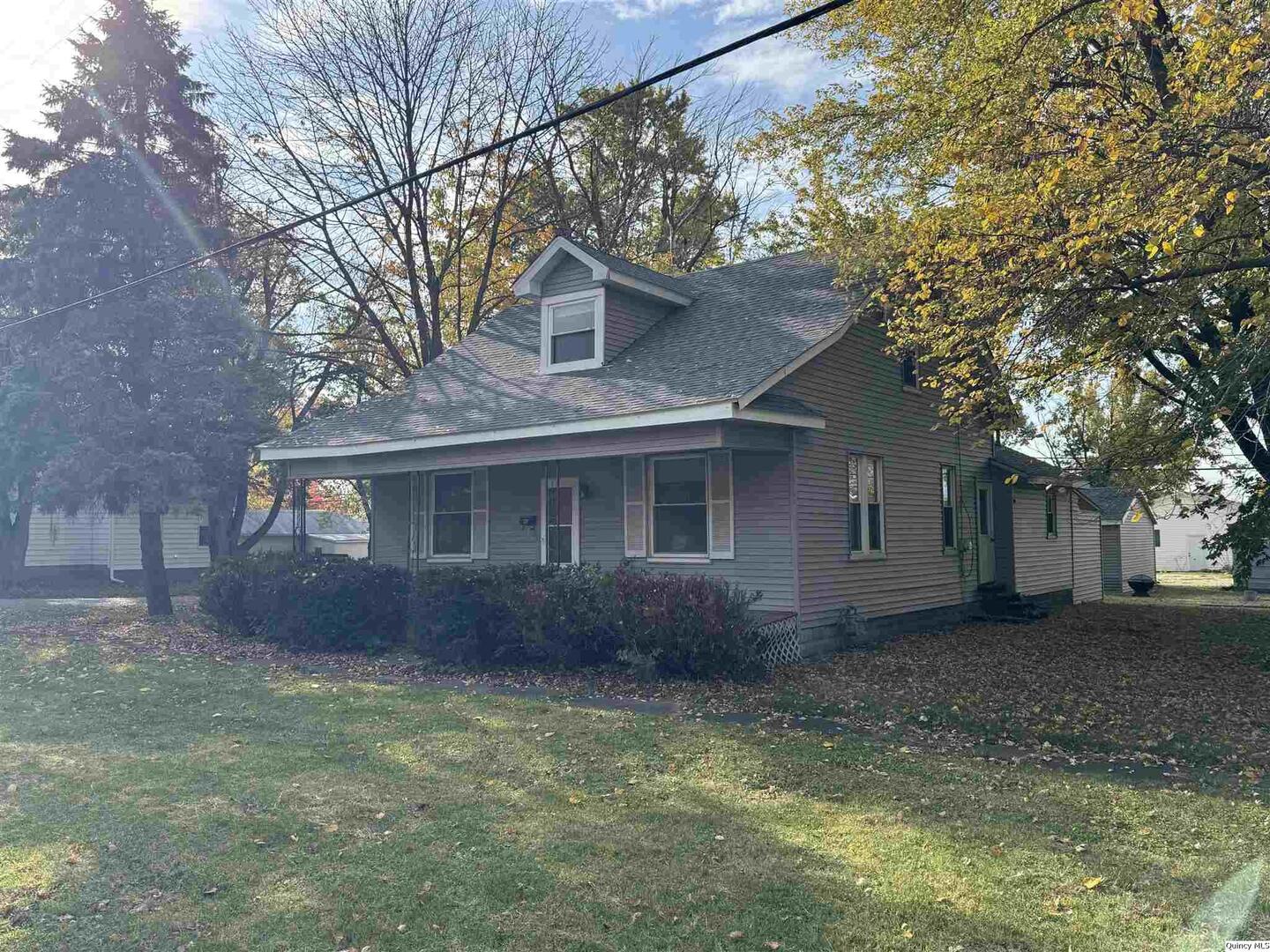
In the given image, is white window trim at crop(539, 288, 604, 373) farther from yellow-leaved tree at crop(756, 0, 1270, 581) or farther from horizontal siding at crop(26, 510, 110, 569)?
horizontal siding at crop(26, 510, 110, 569)

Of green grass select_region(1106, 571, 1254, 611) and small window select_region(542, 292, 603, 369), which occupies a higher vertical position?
small window select_region(542, 292, 603, 369)

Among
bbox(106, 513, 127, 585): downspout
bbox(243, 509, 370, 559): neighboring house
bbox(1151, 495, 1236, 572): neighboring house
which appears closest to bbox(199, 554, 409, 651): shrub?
bbox(243, 509, 370, 559): neighboring house

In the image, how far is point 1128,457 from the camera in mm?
13250

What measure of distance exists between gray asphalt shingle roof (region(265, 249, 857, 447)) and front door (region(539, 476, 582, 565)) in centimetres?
159

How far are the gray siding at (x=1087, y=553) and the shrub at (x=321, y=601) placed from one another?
58.2 feet

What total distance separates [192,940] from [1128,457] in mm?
13250

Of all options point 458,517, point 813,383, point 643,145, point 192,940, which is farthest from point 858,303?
point 643,145

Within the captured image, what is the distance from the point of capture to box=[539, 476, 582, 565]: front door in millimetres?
14750

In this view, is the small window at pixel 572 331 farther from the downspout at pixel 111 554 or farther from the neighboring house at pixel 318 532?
the downspout at pixel 111 554

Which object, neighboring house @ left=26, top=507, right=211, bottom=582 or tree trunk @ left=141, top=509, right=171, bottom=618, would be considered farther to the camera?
neighboring house @ left=26, top=507, right=211, bottom=582

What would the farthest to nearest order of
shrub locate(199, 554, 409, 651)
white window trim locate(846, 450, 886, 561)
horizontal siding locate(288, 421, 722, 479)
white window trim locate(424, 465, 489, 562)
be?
white window trim locate(424, 465, 489, 562) < white window trim locate(846, 450, 886, 561) < shrub locate(199, 554, 409, 651) < horizontal siding locate(288, 421, 722, 479)

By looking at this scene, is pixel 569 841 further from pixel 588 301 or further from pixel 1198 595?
pixel 1198 595

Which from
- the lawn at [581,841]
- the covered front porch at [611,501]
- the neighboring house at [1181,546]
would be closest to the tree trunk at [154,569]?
the covered front porch at [611,501]

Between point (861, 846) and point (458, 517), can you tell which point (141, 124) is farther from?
point (861, 846)
